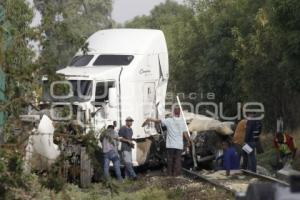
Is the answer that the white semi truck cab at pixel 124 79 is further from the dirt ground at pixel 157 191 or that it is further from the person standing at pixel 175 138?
the dirt ground at pixel 157 191

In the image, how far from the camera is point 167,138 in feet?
66.3

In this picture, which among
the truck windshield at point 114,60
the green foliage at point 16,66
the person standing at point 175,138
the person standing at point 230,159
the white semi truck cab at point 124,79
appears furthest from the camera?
the truck windshield at point 114,60

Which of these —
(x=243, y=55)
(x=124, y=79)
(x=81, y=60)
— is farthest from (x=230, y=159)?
(x=243, y=55)

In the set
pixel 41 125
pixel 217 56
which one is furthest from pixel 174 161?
pixel 217 56

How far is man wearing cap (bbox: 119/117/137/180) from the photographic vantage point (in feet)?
68.0

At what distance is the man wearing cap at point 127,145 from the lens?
20.7 meters

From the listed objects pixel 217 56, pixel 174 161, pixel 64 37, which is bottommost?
pixel 174 161

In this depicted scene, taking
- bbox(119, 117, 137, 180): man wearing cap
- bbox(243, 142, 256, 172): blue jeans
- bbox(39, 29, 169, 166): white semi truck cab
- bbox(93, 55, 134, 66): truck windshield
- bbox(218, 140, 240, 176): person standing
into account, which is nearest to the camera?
bbox(218, 140, 240, 176): person standing

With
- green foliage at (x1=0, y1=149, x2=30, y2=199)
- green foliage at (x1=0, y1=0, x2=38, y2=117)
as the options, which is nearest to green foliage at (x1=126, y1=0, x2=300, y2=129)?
green foliage at (x1=0, y1=0, x2=38, y2=117)

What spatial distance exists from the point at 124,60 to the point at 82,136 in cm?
1310

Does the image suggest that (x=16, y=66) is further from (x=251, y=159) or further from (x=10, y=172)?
(x=251, y=159)

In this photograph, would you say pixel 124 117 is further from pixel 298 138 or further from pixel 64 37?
pixel 298 138

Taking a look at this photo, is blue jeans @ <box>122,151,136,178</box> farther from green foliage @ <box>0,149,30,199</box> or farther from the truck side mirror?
green foliage @ <box>0,149,30,199</box>

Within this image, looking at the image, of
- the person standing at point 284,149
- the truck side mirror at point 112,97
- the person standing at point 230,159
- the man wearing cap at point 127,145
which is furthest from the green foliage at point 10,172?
the truck side mirror at point 112,97
